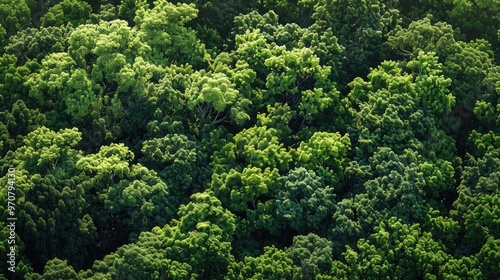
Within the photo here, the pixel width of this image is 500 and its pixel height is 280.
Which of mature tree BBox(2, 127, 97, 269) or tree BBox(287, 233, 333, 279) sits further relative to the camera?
tree BBox(287, 233, 333, 279)

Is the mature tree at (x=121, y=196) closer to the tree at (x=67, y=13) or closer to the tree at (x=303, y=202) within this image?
the tree at (x=303, y=202)

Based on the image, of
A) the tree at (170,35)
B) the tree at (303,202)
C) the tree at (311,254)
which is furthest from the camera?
the tree at (170,35)

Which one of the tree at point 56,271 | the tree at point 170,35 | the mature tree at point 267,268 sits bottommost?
the tree at point 56,271

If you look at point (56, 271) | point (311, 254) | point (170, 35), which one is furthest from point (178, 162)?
point (170, 35)

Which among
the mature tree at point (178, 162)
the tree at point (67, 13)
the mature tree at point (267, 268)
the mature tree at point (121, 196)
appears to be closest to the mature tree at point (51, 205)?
the mature tree at point (121, 196)

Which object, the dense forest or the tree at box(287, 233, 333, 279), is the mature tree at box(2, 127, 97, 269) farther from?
the tree at box(287, 233, 333, 279)

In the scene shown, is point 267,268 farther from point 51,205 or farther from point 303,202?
point 51,205

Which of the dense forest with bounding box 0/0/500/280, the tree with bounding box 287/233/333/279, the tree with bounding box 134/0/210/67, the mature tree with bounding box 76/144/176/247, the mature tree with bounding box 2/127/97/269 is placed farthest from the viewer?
the tree with bounding box 134/0/210/67

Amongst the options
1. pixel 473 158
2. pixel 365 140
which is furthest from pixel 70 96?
pixel 473 158

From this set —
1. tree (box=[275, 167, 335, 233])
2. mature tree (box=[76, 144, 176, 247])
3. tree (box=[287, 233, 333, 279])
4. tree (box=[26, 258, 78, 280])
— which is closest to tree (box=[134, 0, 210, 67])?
mature tree (box=[76, 144, 176, 247])
